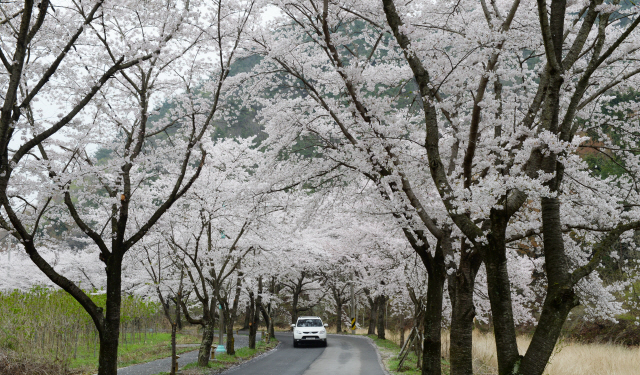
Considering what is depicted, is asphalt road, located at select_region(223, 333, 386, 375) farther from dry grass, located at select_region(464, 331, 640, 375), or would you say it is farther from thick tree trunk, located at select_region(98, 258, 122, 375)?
thick tree trunk, located at select_region(98, 258, 122, 375)

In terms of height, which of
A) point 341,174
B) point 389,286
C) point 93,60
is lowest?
point 389,286

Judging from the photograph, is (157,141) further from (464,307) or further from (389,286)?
(389,286)

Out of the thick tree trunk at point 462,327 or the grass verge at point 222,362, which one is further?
the grass verge at point 222,362

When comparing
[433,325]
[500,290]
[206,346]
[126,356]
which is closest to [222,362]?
[206,346]

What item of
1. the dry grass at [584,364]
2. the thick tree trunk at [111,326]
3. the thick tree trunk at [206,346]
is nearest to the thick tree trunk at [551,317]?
the thick tree trunk at [111,326]

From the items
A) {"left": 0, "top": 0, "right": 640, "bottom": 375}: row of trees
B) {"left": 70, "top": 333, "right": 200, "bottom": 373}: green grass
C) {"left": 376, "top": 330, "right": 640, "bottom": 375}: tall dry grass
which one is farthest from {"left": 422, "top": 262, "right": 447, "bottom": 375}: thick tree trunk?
{"left": 70, "top": 333, "right": 200, "bottom": 373}: green grass

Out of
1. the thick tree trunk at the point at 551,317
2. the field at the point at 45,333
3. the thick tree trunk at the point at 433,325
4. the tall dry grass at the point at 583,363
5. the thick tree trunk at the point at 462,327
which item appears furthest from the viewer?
the tall dry grass at the point at 583,363

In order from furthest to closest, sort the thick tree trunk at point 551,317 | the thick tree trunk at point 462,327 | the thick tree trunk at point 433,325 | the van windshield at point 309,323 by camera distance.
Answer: the van windshield at point 309,323 → the thick tree trunk at point 433,325 → the thick tree trunk at point 462,327 → the thick tree trunk at point 551,317

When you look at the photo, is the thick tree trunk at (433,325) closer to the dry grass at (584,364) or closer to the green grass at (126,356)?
the dry grass at (584,364)

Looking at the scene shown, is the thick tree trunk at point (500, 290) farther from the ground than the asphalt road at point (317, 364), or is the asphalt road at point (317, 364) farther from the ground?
the thick tree trunk at point (500, 290)

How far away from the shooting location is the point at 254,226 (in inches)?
622

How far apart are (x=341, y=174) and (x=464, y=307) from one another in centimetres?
375

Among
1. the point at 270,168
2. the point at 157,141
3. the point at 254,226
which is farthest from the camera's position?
the point at 254,226

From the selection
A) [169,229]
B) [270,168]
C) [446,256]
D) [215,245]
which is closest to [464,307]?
[446,256]
